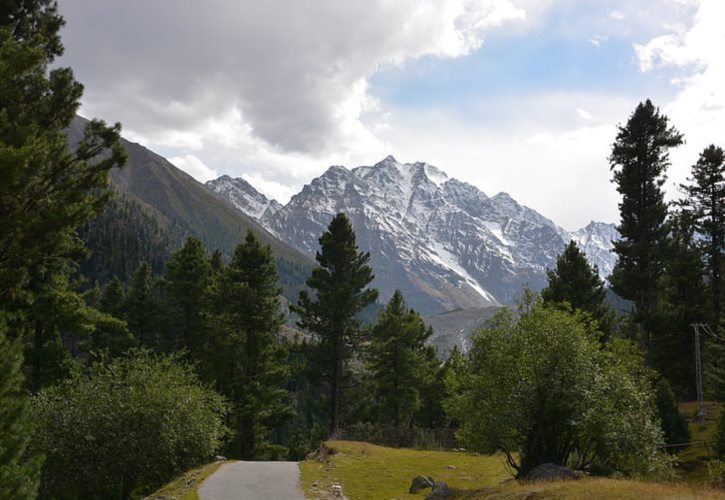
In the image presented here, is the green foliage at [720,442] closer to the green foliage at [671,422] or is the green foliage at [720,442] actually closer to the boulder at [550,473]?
the green foliage at [671,422]

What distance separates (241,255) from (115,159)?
2816cm

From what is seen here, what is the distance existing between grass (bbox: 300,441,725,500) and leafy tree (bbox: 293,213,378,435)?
12932mm

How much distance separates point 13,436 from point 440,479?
20.4m

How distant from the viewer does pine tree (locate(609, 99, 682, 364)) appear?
4497 centimetres

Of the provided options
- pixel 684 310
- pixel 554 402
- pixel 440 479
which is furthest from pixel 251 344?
pixel 684 310

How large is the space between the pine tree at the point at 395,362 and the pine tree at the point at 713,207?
26.9 meters

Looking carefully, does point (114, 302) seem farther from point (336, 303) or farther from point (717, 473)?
point (717, 473)

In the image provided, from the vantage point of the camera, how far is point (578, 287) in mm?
46656

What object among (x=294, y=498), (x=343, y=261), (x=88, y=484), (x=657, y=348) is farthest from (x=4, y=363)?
(x=657, y=348)

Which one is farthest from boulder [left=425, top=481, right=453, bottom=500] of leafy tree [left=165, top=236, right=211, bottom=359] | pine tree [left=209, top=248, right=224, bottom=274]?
pine tree [left=209, top=248, right=224, bottom=274]

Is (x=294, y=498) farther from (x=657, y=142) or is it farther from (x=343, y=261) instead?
(x=657, y=142)

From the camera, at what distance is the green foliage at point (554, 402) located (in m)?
22.8

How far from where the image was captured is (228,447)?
50.8m

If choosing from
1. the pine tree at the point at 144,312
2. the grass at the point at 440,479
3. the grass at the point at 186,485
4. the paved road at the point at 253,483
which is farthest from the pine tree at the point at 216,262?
the grass at the point at 186,485
